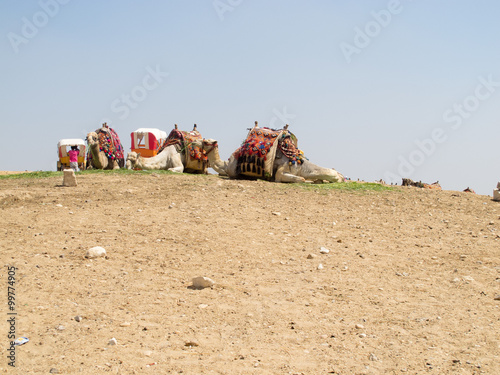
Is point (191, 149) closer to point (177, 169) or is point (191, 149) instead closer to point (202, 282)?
point (177, 169)

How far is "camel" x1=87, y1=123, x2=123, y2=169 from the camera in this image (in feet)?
53.3

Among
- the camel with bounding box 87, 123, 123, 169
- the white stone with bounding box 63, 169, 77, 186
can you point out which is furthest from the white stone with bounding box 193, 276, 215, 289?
the camel with bounding box 87, 123, 123, 169

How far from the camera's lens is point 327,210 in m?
9.63

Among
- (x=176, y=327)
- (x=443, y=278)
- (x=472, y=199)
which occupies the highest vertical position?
(x=472, y=199)

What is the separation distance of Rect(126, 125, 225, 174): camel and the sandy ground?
5927 mm

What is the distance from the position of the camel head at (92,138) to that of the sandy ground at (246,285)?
243 inches

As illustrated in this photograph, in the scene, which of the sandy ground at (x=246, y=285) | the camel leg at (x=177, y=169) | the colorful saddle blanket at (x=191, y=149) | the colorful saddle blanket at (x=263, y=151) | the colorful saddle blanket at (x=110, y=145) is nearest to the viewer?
the sandy ground at (x=246, y=285)

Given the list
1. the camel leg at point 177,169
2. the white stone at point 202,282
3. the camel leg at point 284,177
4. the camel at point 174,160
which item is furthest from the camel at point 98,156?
the white stone at point 202,282

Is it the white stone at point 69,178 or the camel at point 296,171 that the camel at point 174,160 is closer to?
the camel at point 296,171

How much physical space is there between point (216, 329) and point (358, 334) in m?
1.33

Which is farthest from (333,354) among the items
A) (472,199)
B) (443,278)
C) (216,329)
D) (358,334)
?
(472,199)

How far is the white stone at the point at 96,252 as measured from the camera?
6.39m

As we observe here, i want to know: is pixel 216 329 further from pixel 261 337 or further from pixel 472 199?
pixel 472 199

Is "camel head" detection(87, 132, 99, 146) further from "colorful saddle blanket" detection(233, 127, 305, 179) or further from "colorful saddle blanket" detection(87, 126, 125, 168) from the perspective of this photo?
"colorful saddle blanket" detection(233, 127, 305, 179)
